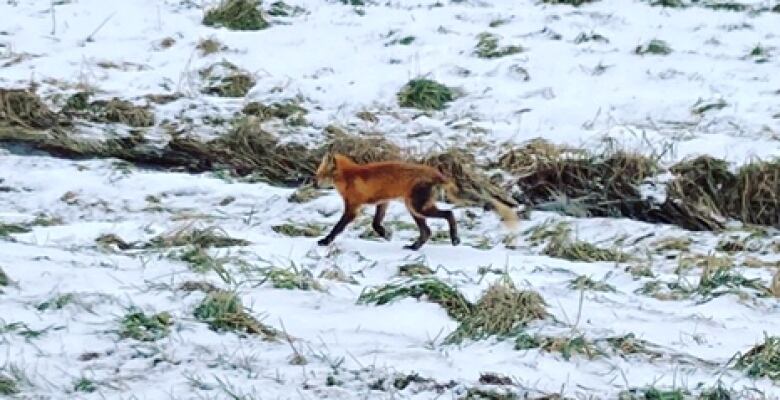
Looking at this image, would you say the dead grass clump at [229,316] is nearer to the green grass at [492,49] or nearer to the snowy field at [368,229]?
the snowy field at [368,229]

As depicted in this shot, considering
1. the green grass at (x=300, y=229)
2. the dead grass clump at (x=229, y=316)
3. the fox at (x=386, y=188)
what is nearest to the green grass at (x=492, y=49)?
the green grass at (x=300, y=229)

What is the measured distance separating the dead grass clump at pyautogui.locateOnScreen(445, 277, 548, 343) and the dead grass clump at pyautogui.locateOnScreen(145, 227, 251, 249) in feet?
6.58

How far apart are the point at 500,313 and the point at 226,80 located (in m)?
6.02

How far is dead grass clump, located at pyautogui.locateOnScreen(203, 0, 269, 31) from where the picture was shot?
1212cm

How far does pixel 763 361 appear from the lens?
15.6ft

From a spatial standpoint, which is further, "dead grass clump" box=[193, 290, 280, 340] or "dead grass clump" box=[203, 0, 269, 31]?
"dead grass clump" box=[203, 0, 269, 31]

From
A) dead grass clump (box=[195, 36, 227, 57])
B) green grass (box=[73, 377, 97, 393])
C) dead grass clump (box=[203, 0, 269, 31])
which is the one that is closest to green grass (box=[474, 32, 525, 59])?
dead grass clump (box=[203, 0, 269, 31])

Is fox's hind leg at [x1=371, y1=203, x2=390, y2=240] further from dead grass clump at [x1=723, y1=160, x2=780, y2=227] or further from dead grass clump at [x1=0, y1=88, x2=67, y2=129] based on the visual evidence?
dead grass clump at [x1=0, y1=88, x2=67, y2=129]

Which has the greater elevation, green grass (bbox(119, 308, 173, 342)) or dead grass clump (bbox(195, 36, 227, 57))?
green grass (bbox(119, 308, 173, 342))

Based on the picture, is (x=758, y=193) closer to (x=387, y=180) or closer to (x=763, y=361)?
(x=387, y=180)

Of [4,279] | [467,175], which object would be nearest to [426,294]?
[4,279]

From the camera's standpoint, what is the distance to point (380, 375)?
14.7ft

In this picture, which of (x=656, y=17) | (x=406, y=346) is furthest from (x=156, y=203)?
(x=656, y=17)

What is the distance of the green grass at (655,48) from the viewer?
36.6 ft
